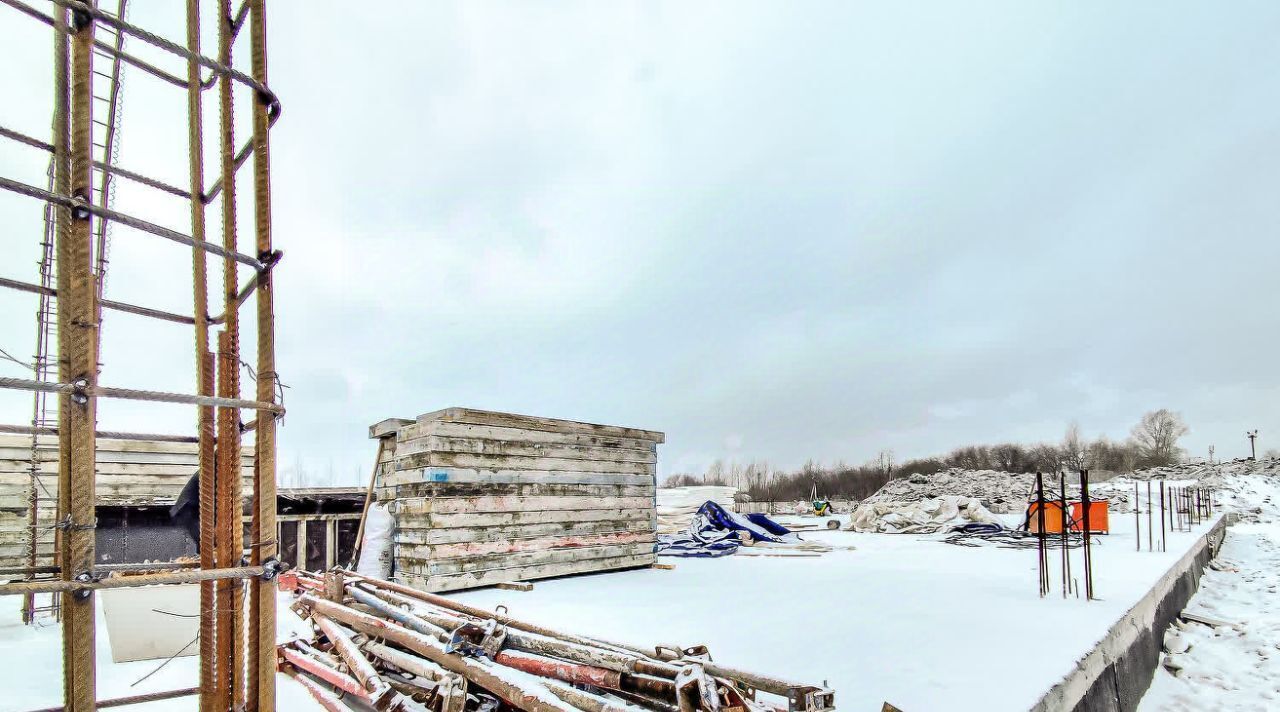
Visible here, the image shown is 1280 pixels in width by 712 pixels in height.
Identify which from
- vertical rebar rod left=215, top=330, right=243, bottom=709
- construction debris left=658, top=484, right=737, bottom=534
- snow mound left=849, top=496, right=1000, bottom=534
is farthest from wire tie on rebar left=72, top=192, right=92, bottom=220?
snow mound left=849, top=496, right=1000, bottom=534

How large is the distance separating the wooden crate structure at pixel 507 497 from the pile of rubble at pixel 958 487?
911 inches

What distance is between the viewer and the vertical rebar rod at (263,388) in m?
2.79

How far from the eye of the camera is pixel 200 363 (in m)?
2.99

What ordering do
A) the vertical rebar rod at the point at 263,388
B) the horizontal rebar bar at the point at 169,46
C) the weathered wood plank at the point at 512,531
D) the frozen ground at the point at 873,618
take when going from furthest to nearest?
the weathered wood plank at the point at 512,531
the frozen ground at the point at 873,618
the vertical rebar rod at the point at 263,388
the horizontal rebar bar at the point at 169,46

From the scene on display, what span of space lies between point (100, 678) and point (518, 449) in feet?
15.2

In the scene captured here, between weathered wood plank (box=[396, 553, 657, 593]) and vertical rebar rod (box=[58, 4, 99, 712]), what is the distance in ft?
17.3

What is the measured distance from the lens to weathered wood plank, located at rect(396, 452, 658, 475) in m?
7.68

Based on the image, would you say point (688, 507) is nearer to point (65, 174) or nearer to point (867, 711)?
point (867, 711)

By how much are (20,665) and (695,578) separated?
6.28m

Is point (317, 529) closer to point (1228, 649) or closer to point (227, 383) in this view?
point (227, 383)

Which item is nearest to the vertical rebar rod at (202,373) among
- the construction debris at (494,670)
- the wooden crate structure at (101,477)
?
the construction debris at (494,670)

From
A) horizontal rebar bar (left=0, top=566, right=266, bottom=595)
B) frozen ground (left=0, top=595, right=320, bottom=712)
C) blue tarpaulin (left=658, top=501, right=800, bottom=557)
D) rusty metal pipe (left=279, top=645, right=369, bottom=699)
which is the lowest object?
blue tarpaulin (left=658, top=501, right=800, bottom=557)

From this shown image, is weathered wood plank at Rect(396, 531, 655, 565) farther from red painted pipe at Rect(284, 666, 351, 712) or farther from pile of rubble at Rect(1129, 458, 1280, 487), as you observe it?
pile of rubble at Rect(1129, 458, 1280, 487)

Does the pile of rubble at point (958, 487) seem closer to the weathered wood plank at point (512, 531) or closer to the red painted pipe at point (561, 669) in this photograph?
the weathered wood plank at point (512, 531)
